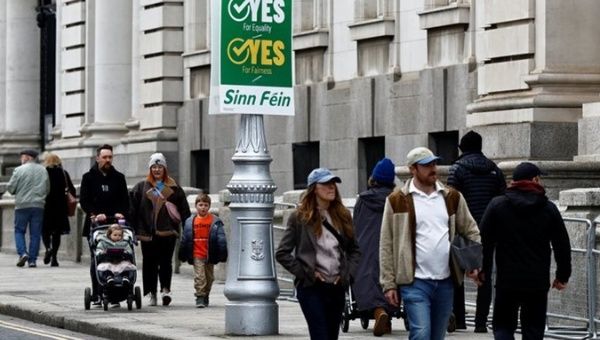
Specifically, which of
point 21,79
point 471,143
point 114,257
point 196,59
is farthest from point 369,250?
point 21,79

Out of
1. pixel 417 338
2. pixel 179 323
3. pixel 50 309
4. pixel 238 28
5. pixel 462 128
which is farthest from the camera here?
pixel 462 128

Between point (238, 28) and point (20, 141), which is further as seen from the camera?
point (20, 141)

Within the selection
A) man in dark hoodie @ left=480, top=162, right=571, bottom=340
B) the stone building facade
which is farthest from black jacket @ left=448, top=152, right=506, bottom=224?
man in dark hoodie @ left=480, top=162, right=571, bottom=340

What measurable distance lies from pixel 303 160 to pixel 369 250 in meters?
13.4

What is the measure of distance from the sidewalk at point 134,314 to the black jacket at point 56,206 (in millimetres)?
2529

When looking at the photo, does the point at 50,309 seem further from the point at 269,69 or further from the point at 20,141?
the point at 20,141

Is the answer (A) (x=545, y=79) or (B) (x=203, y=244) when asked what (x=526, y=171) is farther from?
(A) (x=545, y=79)

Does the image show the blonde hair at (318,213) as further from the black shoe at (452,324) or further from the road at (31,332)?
the road at (31,332)

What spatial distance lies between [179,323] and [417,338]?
653cm

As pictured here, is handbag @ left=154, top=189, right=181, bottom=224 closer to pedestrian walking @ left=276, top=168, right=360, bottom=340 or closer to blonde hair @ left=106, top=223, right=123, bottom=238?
→ blonde hair @ left=106, top=223, right=123, bottom=238

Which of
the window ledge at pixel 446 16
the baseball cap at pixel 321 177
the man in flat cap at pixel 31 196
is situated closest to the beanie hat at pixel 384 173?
the baseball cap at pixel 321 177

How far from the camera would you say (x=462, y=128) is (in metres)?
26.7

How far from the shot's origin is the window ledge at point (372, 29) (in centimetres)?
2909

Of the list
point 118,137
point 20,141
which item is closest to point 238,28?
point 118,137
